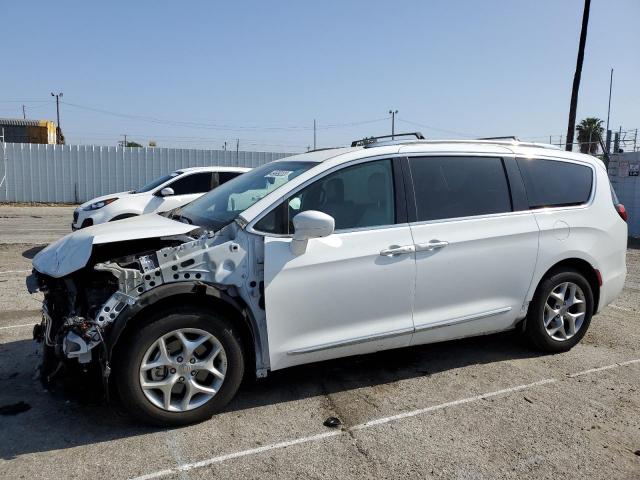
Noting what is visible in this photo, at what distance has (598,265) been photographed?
5066 mm

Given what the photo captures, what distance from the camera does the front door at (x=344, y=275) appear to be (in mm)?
3684

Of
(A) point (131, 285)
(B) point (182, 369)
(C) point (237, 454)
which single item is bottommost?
(C) point (237, 454)

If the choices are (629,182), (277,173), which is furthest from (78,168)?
(277,173)

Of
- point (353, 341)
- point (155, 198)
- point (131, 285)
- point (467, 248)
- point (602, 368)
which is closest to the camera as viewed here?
point (131, 285)

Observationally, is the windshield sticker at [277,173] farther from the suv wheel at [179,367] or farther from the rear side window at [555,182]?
the rear side window at [555,182]

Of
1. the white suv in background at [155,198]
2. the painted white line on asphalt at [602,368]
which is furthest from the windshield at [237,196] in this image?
the white suv in background at [155,198]

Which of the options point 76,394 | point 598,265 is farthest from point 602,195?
point 76,394

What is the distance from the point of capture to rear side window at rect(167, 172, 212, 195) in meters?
10.8

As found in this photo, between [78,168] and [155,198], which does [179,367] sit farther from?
[78,168]

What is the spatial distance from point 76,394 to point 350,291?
195 cm

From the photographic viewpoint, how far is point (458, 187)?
449 centimetres

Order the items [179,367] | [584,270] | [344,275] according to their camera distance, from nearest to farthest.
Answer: [179,367] < [344,275] < [584,270]

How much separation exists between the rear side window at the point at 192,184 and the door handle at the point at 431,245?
742 centimetres

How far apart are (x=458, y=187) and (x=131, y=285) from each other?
2.66 metres
